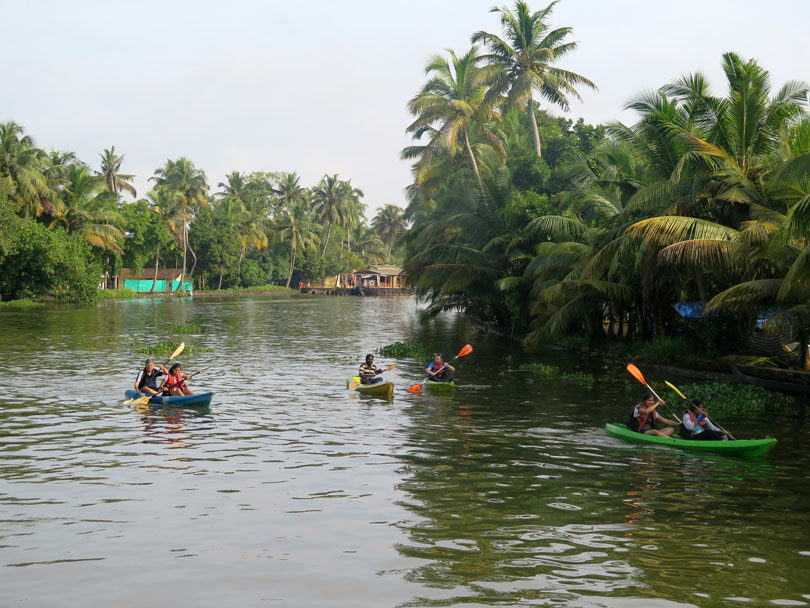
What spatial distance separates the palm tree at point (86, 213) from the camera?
71.1 meters

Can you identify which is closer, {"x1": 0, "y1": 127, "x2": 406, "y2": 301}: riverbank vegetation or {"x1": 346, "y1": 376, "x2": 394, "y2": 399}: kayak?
{"x1": 346, "y1": 376, "x2": 394, "y2": 399}: kayak

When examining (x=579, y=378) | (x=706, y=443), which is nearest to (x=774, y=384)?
(x=579, y=378)

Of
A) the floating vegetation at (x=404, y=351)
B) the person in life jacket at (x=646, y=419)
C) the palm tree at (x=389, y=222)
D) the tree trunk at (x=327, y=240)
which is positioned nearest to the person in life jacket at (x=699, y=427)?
the person in life jacket at (x=646, y=419)

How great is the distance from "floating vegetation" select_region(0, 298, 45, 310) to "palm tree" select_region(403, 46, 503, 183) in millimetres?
34737

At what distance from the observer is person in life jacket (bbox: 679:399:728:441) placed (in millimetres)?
14586

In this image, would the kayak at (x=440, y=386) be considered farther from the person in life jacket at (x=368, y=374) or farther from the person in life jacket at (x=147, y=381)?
the person in life jacket at (x=147, y=381)

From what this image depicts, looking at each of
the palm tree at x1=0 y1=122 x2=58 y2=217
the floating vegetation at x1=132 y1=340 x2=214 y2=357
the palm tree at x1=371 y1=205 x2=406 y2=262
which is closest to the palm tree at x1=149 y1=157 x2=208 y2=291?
the palm tree at x1=0 y1=122 x2=58 y2=217

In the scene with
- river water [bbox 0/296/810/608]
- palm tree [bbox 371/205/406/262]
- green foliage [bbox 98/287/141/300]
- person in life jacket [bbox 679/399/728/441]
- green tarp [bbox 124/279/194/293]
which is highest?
palm tree [bbox 371/205/406/262]

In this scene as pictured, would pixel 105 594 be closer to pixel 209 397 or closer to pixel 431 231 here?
pixel 209 397

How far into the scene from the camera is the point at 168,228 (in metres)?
96.2

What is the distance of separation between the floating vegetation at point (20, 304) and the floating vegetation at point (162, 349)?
32514 millimetres

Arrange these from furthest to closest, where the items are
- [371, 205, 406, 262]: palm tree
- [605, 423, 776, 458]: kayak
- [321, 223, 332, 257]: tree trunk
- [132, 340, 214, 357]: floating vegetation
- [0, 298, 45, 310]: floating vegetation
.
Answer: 1. [371, 205, 406, 262]: palm tree
2. [321, 223, 332, 257]: tree trunk
3. [0, 298, 45, 310]: floating vegetation
4. [132, 340, 214, 357]: floating vegetation
5. [605, 423, 776, 458]: kayak

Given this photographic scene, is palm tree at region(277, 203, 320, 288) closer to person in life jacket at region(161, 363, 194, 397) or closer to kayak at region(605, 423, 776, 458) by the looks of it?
person in life jacket at region(161, 363, 194, 397)

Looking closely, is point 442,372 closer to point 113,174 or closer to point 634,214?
point 634,214
